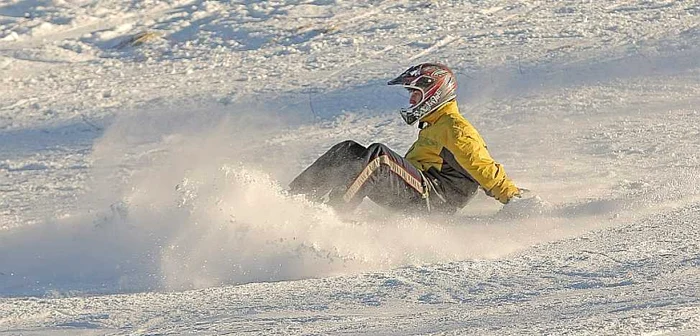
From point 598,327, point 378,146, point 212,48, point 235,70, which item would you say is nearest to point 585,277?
point 598,327

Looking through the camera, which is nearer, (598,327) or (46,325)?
(598,327)

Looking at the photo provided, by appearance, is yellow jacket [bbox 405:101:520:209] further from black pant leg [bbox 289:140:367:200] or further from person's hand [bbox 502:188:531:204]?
black pant leg [bbox 289:140:367:200]

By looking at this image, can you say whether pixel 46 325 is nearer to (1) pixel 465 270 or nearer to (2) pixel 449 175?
(1) pixel 465 270

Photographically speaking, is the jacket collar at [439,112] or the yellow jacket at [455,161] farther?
the jacket collar at [439,112]

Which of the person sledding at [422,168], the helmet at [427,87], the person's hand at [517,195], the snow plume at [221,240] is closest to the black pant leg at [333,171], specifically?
the person sledding at [422,168]

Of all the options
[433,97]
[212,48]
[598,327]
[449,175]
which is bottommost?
[212,48]

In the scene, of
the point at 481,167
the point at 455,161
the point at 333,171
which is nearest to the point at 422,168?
the point at 455,161

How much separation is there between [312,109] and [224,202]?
419cm

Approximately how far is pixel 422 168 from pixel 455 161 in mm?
314

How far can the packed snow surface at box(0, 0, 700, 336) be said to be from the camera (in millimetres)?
5105

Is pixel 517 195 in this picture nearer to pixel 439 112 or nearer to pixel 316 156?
pixel 439 112

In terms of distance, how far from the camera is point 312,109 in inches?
424

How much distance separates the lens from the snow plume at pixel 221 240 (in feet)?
20.2

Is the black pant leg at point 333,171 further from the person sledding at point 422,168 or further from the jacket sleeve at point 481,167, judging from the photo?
the jacket sleeve at point 481,167
